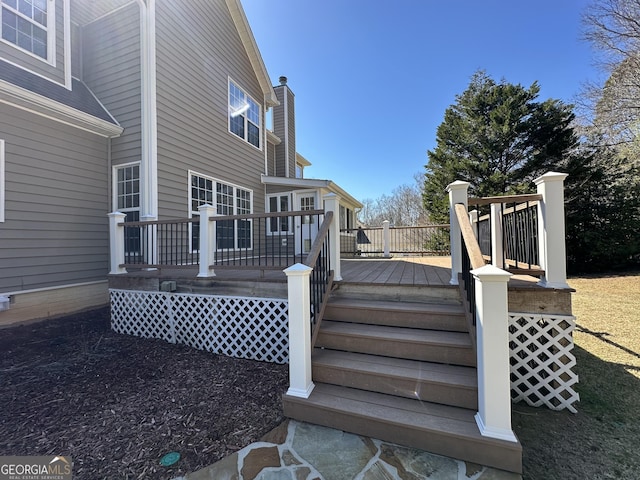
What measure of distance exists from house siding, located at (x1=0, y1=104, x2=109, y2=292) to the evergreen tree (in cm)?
1107

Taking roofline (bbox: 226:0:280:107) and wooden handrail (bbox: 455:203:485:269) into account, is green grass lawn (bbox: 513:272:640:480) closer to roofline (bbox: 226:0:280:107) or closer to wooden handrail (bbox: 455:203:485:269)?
wooden handrail (bbox: 455:203:485:269)

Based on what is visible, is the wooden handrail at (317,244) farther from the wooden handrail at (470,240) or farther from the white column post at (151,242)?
the white column post at (151,242)

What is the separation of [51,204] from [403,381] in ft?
21.3

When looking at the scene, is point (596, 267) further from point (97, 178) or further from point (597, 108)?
point (97, 178)

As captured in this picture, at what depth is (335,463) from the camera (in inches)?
75.7

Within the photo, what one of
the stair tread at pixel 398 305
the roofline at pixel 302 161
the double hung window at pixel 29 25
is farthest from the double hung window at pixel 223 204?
the roofline at pixel 302 161

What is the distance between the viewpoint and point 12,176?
462 cm

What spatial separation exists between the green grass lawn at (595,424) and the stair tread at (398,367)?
2.11 feet

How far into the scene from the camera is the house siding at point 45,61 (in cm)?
491

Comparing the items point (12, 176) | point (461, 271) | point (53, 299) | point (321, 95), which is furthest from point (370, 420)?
point (321, 95)

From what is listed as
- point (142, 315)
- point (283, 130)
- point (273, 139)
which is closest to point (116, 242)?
point (142, 315)

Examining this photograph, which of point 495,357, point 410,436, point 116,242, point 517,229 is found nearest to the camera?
point 495,357

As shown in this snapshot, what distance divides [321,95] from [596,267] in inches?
492

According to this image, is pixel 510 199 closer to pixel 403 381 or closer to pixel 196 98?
pixel 403 381
